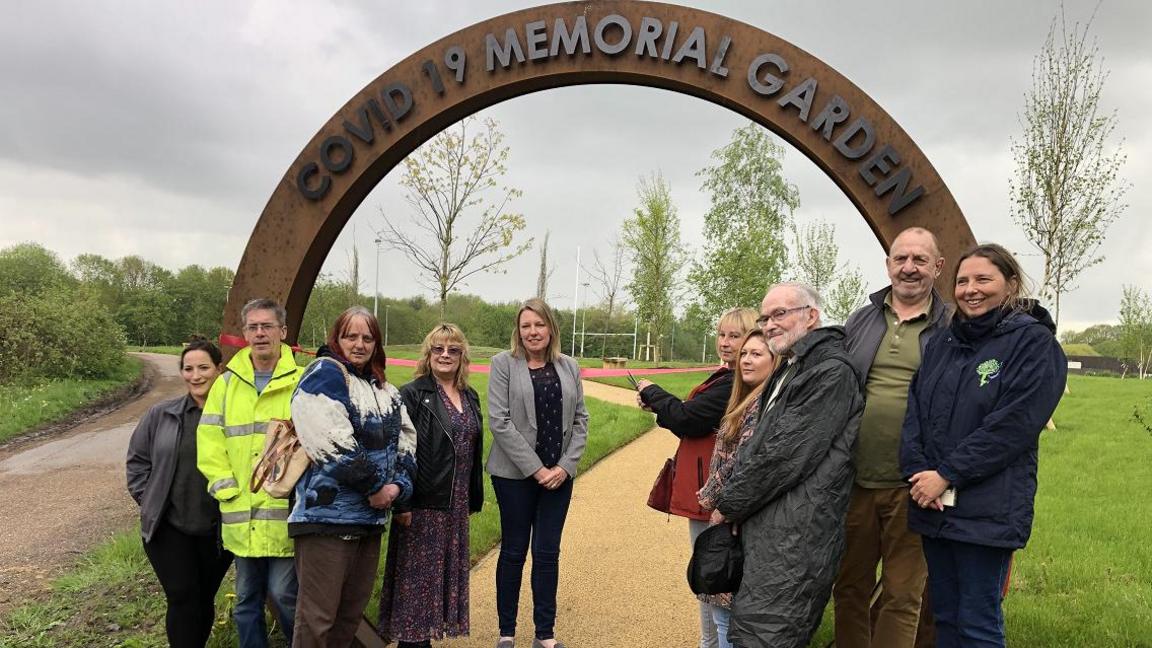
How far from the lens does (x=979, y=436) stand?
228cm

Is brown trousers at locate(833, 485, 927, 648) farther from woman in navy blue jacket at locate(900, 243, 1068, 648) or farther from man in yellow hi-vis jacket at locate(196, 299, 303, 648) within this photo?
man in yellow hi-vis jacket at locate(196, 299, 303, 648)

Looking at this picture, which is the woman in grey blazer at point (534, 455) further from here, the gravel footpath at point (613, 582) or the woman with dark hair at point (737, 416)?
the woman with dark hair at point (737, 416)

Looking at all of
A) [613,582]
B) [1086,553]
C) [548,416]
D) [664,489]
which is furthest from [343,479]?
[1086,553]

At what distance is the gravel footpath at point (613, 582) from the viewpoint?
4.03 meters

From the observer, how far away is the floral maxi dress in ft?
10.9

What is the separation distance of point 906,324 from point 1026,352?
0.54 metres

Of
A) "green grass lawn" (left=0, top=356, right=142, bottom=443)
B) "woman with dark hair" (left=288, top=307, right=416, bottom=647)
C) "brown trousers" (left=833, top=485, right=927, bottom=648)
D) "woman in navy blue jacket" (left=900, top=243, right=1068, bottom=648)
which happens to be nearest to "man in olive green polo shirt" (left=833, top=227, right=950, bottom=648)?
"brown trousers" (left=833, top=485, right=927, bottom=648)

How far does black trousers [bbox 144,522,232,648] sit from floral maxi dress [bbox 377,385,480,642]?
769 mm

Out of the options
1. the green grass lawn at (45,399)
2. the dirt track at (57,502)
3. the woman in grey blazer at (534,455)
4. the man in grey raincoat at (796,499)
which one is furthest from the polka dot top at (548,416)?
the green grass lawn at (45,399)

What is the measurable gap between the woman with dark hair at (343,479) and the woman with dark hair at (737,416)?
1271 millimetres

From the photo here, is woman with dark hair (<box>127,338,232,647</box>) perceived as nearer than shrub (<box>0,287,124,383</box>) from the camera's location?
Yes

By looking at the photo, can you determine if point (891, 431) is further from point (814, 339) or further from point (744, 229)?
point (744, 229)

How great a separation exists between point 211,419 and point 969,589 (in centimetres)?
288

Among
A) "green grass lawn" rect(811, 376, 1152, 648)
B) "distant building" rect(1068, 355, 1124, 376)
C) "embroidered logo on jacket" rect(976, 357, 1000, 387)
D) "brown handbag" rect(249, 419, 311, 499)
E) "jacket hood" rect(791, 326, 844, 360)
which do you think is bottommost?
"green grass lawn" rect(811, 376, 1152, 648)
